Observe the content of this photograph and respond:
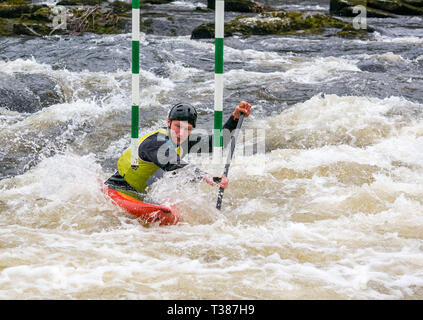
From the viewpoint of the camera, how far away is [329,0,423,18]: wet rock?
20562 millimetres

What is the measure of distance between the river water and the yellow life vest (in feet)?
0.40

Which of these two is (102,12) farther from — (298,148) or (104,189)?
(104,189)

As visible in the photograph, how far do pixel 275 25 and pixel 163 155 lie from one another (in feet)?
43.3

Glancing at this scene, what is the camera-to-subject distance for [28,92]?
9062 millimetres

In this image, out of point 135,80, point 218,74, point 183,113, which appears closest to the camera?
point 218,74

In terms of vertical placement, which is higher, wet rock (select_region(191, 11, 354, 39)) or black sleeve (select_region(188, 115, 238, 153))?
wet rock (select_region(191, 11, 354, 39))

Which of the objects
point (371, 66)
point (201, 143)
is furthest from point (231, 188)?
point (371, 66)

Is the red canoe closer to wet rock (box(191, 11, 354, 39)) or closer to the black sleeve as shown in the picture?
the black sleeve

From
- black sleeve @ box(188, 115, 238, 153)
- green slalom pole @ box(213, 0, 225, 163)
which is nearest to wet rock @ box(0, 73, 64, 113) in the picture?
black sleeve @ box(188, 115, 238, 153)

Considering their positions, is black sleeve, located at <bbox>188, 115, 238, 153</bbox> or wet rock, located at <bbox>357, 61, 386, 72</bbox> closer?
black sleeve, located at <bbox>188, 115, 238, 153</bbox>

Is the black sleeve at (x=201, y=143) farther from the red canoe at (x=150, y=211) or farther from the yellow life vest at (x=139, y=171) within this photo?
the red canoe at (x=150, y=211)

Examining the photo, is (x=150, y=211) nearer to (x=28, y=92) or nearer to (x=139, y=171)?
(x=139, y=171)

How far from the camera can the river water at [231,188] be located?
139 inches

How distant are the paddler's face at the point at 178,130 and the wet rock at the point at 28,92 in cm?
459
